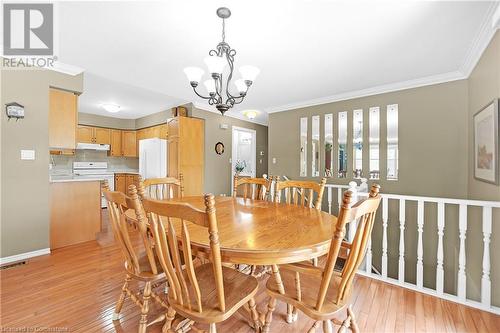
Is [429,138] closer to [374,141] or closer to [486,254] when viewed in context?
[374,141]

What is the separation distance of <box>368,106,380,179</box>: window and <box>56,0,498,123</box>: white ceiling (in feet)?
1.64

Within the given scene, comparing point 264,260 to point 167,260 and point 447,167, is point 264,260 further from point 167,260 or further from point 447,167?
point 447,167

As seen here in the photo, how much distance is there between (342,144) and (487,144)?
194 centimetres

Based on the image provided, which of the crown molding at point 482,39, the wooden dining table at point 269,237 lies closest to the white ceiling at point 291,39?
the crown molding at point 482,39

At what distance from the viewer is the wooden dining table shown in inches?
37.6

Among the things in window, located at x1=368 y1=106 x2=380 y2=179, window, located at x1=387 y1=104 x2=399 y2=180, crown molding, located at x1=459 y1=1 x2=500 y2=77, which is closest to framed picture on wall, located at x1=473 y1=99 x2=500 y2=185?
crown molding, located at x1=459 y1=1 x2=500 y2=77

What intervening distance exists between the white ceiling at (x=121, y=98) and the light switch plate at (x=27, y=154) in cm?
126

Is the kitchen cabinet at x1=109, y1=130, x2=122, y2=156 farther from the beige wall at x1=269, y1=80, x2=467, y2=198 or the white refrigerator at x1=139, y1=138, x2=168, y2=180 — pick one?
the beige wall at x1=269, y1=80, x2=467, y2=198

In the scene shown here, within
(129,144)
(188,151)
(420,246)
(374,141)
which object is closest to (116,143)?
(129,144)

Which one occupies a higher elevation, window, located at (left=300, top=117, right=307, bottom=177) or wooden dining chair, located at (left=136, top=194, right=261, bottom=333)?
window, located at (left=300, top=117, right=307, bottom=177)

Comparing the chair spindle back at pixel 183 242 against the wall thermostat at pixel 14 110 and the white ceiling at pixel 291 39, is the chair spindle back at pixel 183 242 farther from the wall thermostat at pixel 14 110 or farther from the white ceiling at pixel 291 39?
the wall thermostat at pixel 14 110

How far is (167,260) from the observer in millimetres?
979

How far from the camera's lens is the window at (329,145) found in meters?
4.02

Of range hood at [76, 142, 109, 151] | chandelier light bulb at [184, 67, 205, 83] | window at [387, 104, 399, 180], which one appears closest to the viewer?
chandelier light bulb at [184, 67, 205, 83]
